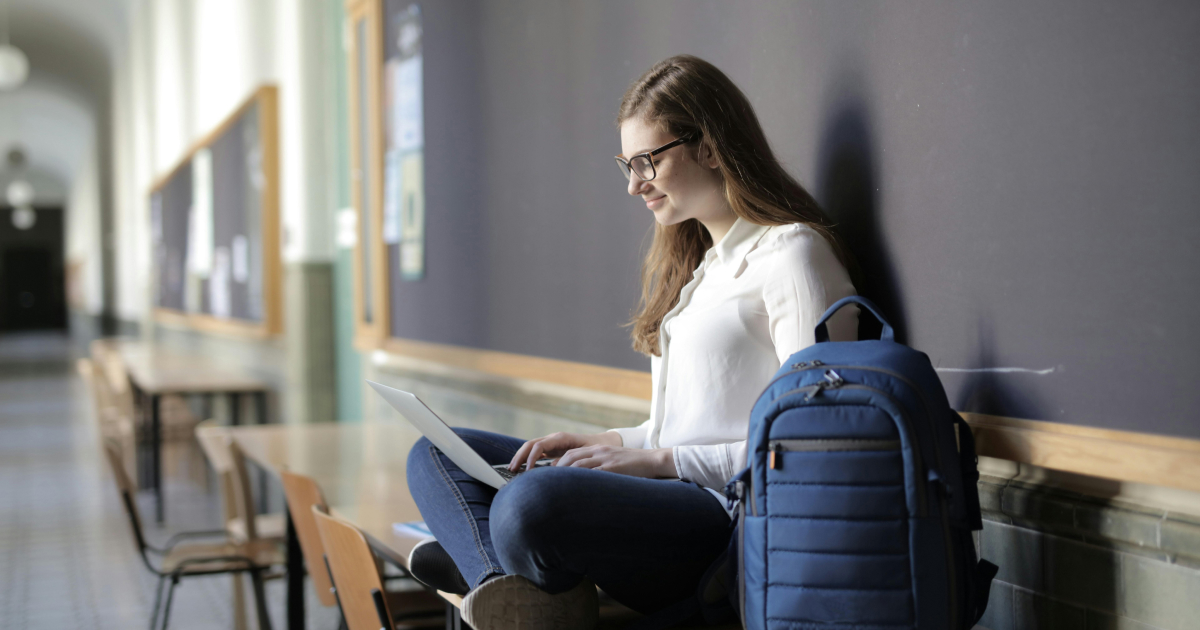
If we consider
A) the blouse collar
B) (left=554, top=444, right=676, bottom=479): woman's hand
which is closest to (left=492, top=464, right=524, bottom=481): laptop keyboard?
(left=554, top=444, right=676, bottom=479): woman's hand

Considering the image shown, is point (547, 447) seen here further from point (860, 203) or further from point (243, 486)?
point (243, 486)

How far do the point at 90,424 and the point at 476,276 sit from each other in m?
7.95

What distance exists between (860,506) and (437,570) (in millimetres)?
686

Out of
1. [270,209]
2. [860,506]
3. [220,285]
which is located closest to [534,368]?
[860,506]

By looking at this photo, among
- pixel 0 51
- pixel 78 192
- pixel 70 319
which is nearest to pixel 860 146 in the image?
pixel 0 51

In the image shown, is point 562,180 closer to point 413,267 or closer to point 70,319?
point 413,267

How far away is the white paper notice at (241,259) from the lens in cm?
773

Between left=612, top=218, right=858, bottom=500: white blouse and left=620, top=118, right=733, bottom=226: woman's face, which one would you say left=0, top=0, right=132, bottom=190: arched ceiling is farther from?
left=612, top=218, right=858, bottom=500: white blouse

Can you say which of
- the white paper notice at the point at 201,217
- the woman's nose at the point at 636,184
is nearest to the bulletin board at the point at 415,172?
the woman's nose at the point at 636,184

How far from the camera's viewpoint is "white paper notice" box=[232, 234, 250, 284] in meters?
7.73

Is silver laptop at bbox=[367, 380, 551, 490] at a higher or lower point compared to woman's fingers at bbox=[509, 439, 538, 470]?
higher

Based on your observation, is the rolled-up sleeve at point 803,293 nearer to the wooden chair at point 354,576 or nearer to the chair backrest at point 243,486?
the wooden chair at point 354,576

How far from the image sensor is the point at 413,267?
4.13 metres

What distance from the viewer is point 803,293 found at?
1547mm
